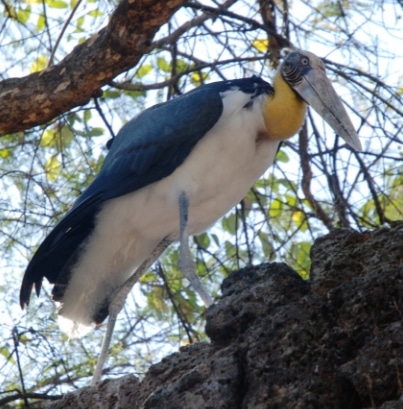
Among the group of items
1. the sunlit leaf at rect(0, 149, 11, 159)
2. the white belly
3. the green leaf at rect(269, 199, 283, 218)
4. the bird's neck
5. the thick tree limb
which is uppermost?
the sunlit leaf at rect(0, 149, 11, 159)

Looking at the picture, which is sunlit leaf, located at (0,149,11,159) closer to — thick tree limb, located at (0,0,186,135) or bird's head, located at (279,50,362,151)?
thick tree limb, located at (0,0,186,135)

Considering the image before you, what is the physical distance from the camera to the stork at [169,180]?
18.0 feet

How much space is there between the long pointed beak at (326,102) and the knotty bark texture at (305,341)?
4.77 feet

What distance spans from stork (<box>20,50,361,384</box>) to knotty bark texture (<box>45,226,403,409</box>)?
4.08ft

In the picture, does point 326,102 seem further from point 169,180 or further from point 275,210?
point 275,210

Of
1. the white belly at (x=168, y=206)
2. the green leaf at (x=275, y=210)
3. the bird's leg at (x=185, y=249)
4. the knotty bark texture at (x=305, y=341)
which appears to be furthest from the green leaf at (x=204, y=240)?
the knotty bark texture at (x=305, y=341)

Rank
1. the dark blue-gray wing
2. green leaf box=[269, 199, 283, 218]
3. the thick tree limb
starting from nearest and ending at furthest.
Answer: the thick tree limb, the dark blue-gray wing, green leaf box=[269, 199, 283, 218]

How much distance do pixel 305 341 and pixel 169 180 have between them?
79.4 inches

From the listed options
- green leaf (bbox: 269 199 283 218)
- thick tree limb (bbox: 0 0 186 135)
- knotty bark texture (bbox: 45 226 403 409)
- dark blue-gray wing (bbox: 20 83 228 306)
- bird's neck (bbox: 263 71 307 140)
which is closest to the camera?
knotty bark texture (bbox: 45 226 403 409)

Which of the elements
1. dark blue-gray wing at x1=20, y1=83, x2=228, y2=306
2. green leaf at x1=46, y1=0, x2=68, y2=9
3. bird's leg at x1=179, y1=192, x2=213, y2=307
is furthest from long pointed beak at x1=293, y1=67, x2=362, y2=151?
green leaf at x1=46, y1=0, x2=68, y2=9

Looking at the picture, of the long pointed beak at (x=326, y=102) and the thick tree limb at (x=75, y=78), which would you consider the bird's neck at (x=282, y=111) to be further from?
the thick tree limb at (x=75, y=78)

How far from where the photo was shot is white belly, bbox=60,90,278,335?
5492mm

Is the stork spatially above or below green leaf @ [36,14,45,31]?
below

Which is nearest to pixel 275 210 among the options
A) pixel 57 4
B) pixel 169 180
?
pixel 169 180
